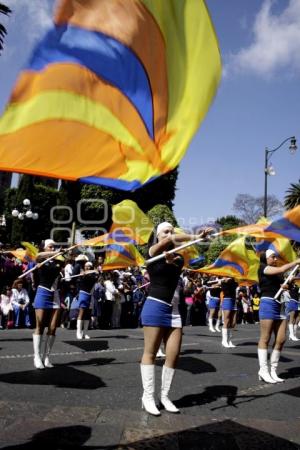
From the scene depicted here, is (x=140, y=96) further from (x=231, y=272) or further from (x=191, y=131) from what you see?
(x=231, y=272)

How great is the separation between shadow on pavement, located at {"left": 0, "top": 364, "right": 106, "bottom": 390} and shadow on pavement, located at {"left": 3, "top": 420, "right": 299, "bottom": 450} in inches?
77.8

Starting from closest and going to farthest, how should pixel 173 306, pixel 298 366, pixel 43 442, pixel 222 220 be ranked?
pixel 43 442 → pixel 173 306 → pixel 298 366 → pixel 222 220

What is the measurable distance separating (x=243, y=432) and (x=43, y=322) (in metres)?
4.13

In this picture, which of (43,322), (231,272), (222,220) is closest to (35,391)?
(43,322)

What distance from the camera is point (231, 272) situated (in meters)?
12.6

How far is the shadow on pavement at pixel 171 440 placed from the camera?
3.97 metres

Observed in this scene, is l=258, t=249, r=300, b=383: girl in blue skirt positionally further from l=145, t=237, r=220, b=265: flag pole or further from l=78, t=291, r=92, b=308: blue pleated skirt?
l=78, t=291, r=92, b=308: blue pleated skirt

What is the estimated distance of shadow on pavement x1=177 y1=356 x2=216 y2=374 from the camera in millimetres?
7992

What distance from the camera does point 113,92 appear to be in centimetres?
426

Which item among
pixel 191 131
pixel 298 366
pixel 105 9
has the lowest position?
pixel 298 366

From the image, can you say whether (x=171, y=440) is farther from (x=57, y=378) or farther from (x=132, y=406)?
(x=57, y=378)

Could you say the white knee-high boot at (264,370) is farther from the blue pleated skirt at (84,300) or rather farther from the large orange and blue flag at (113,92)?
the blue pleated skirt at (84,300)

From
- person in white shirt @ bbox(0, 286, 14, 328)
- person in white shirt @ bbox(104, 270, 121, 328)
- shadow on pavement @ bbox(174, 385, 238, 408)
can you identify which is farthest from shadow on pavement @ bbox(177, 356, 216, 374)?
person in white shirt @ bbox(104, 270, 121, 328)

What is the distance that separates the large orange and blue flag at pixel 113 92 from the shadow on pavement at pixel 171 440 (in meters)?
2.17
